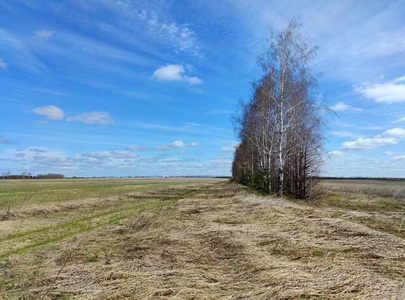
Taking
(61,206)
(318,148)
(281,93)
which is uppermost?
→ (281,93)

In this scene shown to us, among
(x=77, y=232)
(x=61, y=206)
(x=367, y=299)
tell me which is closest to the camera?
(x=367, y=299)

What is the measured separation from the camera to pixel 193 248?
19.4 feet

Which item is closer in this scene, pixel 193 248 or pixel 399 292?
pixel 399 292

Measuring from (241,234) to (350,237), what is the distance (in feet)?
8.54

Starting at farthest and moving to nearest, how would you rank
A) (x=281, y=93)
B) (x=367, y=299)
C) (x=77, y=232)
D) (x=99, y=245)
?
(x=281, y=93), (x=77, y=232), (x=99, y=245), (x=367, y=299)

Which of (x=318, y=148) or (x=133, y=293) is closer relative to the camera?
(x=133, y=293)

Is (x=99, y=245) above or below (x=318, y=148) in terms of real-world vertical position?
below

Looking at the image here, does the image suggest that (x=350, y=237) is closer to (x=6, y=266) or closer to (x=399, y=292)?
(x=399, y=292)

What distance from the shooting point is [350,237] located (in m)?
6.27

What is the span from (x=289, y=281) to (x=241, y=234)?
9.73 feet

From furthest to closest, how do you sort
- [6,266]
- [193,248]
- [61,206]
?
1. [61,206]
2. [193,248]
3. [6,266]

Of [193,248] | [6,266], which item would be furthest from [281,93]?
[6,266]

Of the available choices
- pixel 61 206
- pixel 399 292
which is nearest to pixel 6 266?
pixel 399 292

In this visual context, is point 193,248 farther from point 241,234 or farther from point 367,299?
point 367,299
